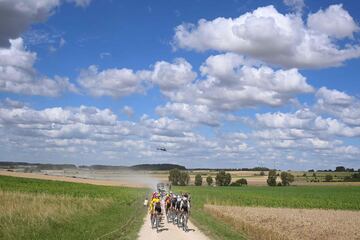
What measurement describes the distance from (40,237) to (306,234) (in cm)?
1330

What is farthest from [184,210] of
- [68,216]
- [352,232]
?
[352,232]

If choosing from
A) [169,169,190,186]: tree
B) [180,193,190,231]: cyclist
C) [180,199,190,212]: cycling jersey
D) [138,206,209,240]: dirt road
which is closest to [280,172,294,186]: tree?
[169,169,190,186]: tree

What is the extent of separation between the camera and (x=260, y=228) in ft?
86.8

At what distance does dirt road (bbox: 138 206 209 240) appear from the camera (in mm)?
24281

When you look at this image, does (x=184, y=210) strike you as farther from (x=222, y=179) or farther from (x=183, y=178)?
(x=183, y=178)

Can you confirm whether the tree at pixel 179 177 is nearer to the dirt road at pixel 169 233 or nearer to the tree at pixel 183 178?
the tree at pixel 183 178

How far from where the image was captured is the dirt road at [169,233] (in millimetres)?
24281

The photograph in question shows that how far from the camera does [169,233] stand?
26.5m

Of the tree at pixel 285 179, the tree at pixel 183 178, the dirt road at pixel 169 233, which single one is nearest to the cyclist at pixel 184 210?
the dirt road at pixel 169 233

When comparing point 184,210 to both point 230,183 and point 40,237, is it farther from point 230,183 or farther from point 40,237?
point 230,183

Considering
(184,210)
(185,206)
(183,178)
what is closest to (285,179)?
(183,178)

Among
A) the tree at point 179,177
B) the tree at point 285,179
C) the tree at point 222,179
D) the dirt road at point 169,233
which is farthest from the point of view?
the tree at point 179,177

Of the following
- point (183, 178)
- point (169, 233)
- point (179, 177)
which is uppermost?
point (179, 177)

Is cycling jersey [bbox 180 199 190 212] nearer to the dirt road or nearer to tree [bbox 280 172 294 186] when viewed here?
the dirt road
